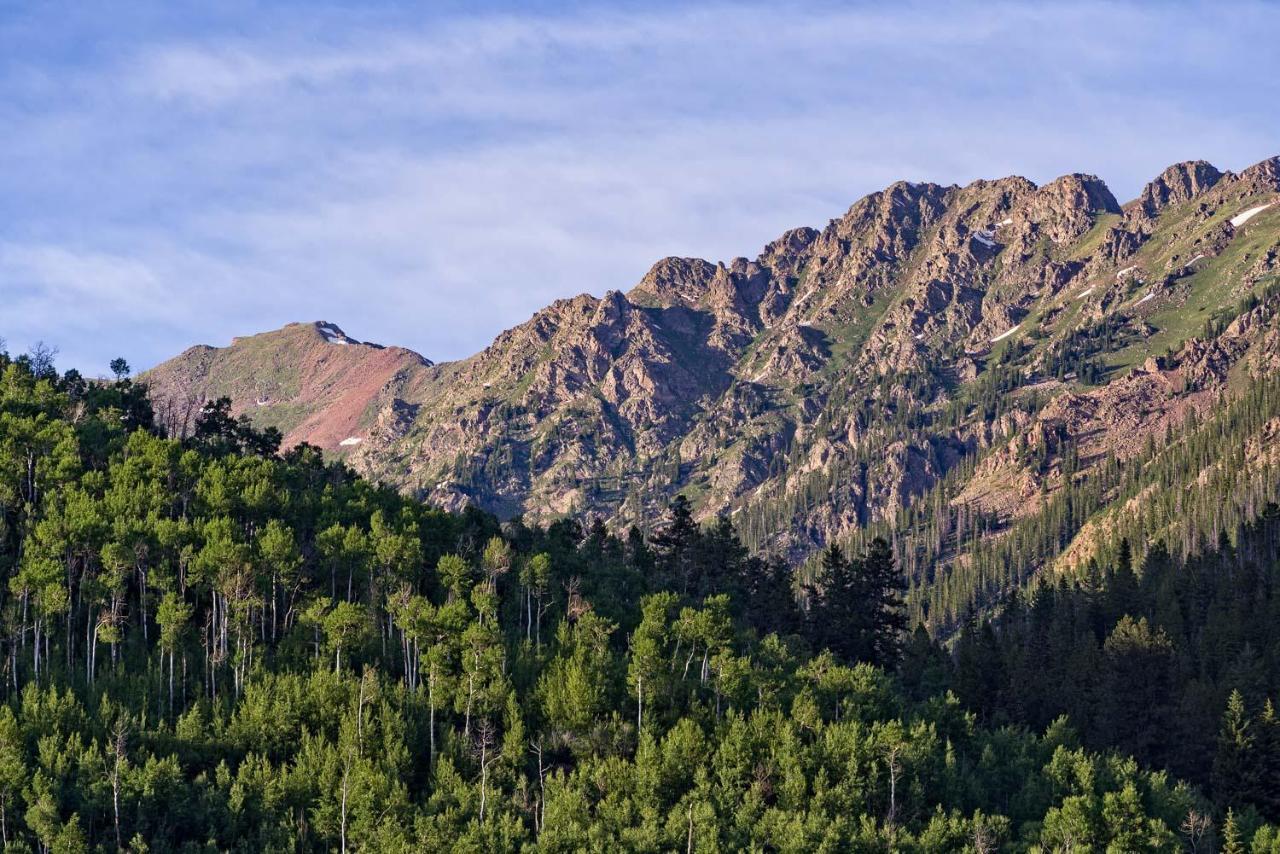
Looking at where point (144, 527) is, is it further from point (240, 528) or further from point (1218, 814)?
point (1218, 814)

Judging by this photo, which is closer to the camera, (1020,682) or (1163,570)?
(1020,682)

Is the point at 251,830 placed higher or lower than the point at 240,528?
lower

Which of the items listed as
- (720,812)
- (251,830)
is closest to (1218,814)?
(720,812)


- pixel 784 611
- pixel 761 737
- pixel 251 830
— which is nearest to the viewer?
pixel 251 830

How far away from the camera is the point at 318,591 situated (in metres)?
136

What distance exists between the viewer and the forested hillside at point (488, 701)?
102188 millimetres

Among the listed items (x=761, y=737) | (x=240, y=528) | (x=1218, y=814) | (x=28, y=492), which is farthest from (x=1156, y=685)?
(x=28, y=492)

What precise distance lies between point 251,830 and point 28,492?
60.3m

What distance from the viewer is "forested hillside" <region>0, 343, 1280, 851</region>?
102188mm

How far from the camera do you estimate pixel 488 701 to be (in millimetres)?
117000

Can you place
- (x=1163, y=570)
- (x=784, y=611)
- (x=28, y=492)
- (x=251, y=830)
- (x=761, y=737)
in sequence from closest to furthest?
(x=251, y=830) → (x=761, y=737) → (x=28, y=492) → (x=784, y=611) → (x=1163, y=570)

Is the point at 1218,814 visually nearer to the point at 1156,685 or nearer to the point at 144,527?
the point at 1156,685

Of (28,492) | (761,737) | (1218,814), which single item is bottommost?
(1218,814)

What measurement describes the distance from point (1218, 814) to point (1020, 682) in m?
33.7
